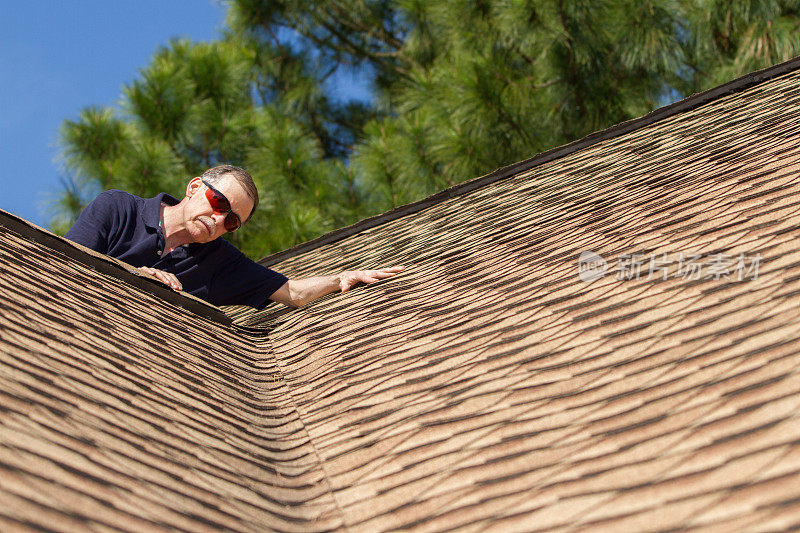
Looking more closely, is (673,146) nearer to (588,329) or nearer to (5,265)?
(588,329)

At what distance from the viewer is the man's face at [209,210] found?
412cm

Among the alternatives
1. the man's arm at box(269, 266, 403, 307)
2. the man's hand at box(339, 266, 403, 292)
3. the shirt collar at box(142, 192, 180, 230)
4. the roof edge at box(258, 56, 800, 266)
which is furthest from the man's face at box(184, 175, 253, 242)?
the roof edge at box(258, 56, 800, 266)

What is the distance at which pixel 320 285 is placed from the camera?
14.8ft

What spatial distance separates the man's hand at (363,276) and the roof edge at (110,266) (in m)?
0.66

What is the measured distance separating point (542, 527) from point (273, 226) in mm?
12651

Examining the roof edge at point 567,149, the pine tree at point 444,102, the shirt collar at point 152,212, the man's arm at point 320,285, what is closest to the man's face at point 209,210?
Answer: the shirt collar at point 152,212

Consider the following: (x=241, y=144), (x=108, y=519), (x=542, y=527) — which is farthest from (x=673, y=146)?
(x=241, y=144)

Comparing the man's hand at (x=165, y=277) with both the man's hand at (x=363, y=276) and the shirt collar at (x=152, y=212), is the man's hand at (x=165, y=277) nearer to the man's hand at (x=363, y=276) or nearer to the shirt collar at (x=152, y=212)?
the shirt collar at (x=152, y=212)

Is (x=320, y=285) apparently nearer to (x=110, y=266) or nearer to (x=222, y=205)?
(x=222, y=205)

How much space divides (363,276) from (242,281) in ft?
2.14

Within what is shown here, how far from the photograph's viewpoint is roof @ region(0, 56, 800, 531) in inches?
68.8

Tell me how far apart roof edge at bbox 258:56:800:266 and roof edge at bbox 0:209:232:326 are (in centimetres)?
220

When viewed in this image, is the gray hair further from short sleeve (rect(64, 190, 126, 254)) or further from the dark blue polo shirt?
short sleeve (rect(64, 190, 126, 254))

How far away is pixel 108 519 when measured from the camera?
1666 mm
